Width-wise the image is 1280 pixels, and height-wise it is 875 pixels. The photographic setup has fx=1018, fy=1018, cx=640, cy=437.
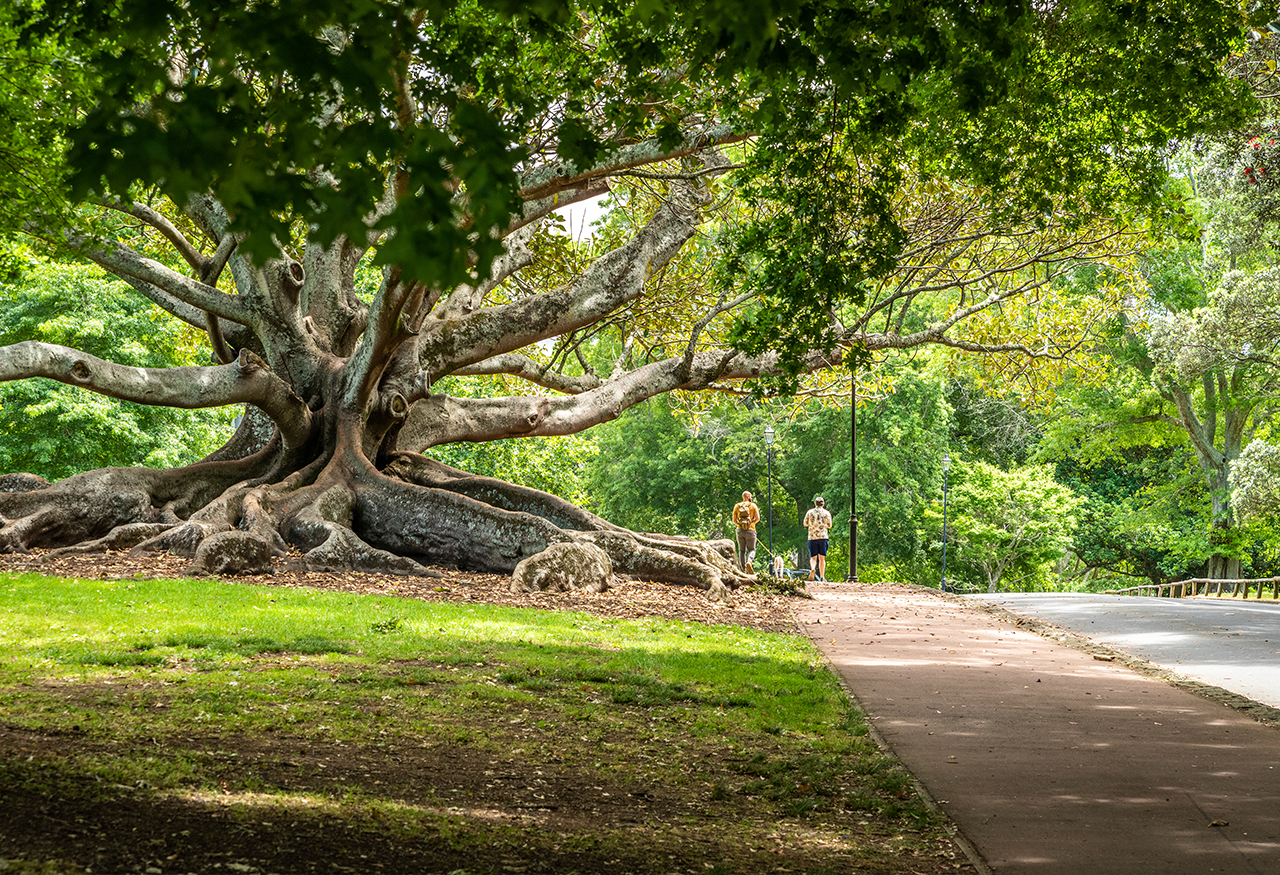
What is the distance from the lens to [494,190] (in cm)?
279

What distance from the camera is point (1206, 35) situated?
29.2ft

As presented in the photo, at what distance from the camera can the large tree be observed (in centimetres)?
287

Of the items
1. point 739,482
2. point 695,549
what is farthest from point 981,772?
point 739,482

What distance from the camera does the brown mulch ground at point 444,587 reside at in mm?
12820

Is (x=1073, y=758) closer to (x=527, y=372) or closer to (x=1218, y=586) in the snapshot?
(x=527, y=372)

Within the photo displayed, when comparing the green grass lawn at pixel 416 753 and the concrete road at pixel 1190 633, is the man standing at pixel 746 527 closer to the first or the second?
the concrete road at pixel 1190 633

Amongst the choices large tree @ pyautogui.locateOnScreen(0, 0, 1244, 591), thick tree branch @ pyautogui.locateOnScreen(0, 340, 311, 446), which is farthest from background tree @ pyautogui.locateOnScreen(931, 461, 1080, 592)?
thick tree branch @ pyautogui.locateOnScreen(0, 340, 311, 446)

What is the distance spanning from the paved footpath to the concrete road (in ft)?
2.32

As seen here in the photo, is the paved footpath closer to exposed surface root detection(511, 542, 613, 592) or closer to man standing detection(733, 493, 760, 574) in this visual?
exposed surface root detection(511, 542, 613, 592)

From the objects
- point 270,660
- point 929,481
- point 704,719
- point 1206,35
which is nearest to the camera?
point 704,719

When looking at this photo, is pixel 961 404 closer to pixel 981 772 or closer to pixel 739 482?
pixel 739 482

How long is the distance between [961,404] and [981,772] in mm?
45684

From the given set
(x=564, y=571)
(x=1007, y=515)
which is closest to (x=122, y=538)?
(x=564, y=571)

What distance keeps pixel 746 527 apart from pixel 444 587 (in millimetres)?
9492
